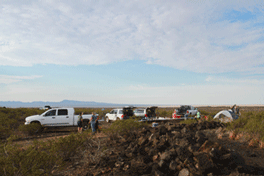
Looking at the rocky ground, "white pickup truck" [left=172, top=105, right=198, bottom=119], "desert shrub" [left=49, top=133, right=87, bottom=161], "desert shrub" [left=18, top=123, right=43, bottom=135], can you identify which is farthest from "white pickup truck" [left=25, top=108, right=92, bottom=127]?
"white pickup truck" [left=172, top=105, right=198, bottom=119]

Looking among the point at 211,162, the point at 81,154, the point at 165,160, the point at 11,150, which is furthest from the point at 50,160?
the point at 211,162

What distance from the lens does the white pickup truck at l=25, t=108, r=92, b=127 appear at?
564 inches

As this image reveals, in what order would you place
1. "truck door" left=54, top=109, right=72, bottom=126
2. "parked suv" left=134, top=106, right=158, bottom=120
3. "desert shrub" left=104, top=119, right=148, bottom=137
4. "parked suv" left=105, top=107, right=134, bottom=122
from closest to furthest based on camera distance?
"desert shrub" left=104, top=119, right=148, bottom=137 → "truck door" left=54, top=109, right=72, bottom=126 → "parked suv" left=105, top=107, right=134, bottom=122 → "parked suv" left=134, top=106, right=158, bottom=120

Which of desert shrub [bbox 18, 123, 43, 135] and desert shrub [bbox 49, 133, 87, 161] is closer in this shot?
desert shrub [bbox 49, 133, 87, 161]

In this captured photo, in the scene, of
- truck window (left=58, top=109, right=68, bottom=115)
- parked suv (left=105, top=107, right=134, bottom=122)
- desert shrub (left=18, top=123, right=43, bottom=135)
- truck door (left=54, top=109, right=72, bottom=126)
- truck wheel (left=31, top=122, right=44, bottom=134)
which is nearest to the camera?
desert shrub (left=18, top=123, right=43, bottom=135)

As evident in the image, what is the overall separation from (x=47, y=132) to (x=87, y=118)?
3628 mm

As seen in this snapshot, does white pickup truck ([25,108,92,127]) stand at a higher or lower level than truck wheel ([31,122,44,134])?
higher

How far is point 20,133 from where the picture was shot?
1431cm

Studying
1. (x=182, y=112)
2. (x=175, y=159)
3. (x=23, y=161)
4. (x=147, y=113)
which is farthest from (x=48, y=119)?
(x=182, y=112)

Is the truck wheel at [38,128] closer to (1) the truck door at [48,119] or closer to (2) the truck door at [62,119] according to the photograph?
(1) the truck door at [48,119]

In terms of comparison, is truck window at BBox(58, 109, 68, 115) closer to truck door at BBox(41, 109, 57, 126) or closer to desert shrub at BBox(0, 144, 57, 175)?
truck door at BBox(41, 109, 57, 126)

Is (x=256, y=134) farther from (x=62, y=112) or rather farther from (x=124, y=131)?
(x=62, y=112)

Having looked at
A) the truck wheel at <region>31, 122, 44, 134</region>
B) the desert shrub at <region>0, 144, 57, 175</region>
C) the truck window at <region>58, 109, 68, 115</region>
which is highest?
the truck window at <region>58, 109, 68, 115</region>

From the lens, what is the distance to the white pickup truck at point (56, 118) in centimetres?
1432
